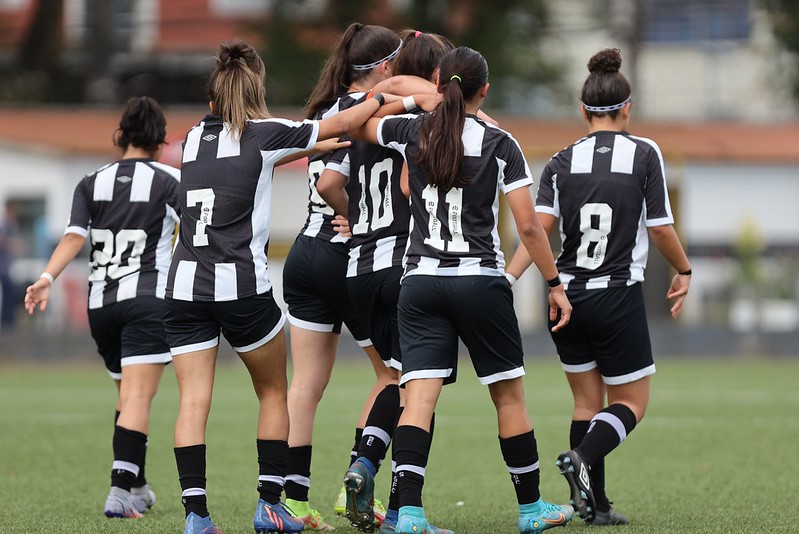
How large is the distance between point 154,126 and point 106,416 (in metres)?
5.56

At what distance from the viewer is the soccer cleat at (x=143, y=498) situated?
6.93 meters

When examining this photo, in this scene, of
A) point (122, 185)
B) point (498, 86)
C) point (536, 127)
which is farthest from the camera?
point (498, 86)

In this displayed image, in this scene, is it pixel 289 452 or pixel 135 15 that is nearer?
pixel 289 452

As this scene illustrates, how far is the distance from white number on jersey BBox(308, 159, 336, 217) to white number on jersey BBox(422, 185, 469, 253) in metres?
0.88

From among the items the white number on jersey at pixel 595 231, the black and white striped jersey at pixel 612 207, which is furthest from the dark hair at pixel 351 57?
the white number on jersey at pixel 595 231

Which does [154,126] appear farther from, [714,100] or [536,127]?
[714,100]

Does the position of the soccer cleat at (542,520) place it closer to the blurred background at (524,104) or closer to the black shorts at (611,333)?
the black shorts at (611,333)

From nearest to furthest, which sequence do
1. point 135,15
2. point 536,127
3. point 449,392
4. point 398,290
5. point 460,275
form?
point 460,275, point 398,290, point 449,392, point 536,127, point 135,15

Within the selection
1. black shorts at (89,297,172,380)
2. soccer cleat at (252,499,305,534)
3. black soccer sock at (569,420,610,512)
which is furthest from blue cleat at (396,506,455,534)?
black shorts at (89,297,172,380)

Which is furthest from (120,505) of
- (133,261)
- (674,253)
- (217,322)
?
(674,253)

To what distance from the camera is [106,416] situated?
12.1 metres

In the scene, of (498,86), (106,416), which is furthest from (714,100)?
(106,416)

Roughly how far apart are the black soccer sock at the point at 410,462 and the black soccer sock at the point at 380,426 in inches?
19.0

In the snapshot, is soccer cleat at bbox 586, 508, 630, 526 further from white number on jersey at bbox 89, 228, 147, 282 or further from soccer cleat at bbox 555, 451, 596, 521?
white number on jersey at bbox 89, 228, 147, 282
